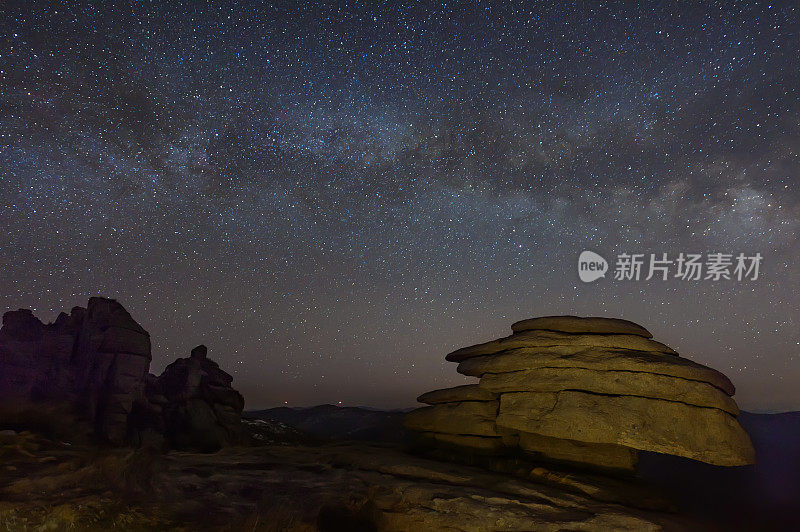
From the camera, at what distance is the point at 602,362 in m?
16.9

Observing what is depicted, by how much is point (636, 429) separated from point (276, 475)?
535 inches

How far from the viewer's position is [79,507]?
34.7 ft

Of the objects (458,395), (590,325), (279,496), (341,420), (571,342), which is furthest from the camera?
(341,420)

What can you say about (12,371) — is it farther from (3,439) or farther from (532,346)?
(532,346)

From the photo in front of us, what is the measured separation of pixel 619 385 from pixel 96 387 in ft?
177

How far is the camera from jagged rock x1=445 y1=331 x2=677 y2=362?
58.3 feet

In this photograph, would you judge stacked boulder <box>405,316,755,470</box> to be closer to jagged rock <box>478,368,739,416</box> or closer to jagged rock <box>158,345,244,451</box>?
jagged rock <box>478,368,739,416</box>

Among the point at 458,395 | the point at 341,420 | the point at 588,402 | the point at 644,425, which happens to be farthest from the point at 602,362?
the point at 341,420

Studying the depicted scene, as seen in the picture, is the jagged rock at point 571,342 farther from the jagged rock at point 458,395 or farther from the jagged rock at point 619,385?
the jagged rock at point 458,395

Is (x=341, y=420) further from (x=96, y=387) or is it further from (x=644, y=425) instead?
(x=644, y=425)

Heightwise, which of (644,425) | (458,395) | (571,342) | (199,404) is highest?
(571,342)

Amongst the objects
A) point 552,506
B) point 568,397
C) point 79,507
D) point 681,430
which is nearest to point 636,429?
point 681,430

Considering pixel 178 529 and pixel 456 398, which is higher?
pixel 456 398

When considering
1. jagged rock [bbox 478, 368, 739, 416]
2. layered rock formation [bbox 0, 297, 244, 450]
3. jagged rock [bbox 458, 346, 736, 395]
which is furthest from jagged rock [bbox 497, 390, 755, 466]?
layered rock formation [bbox 0, 297, 244, 450]
